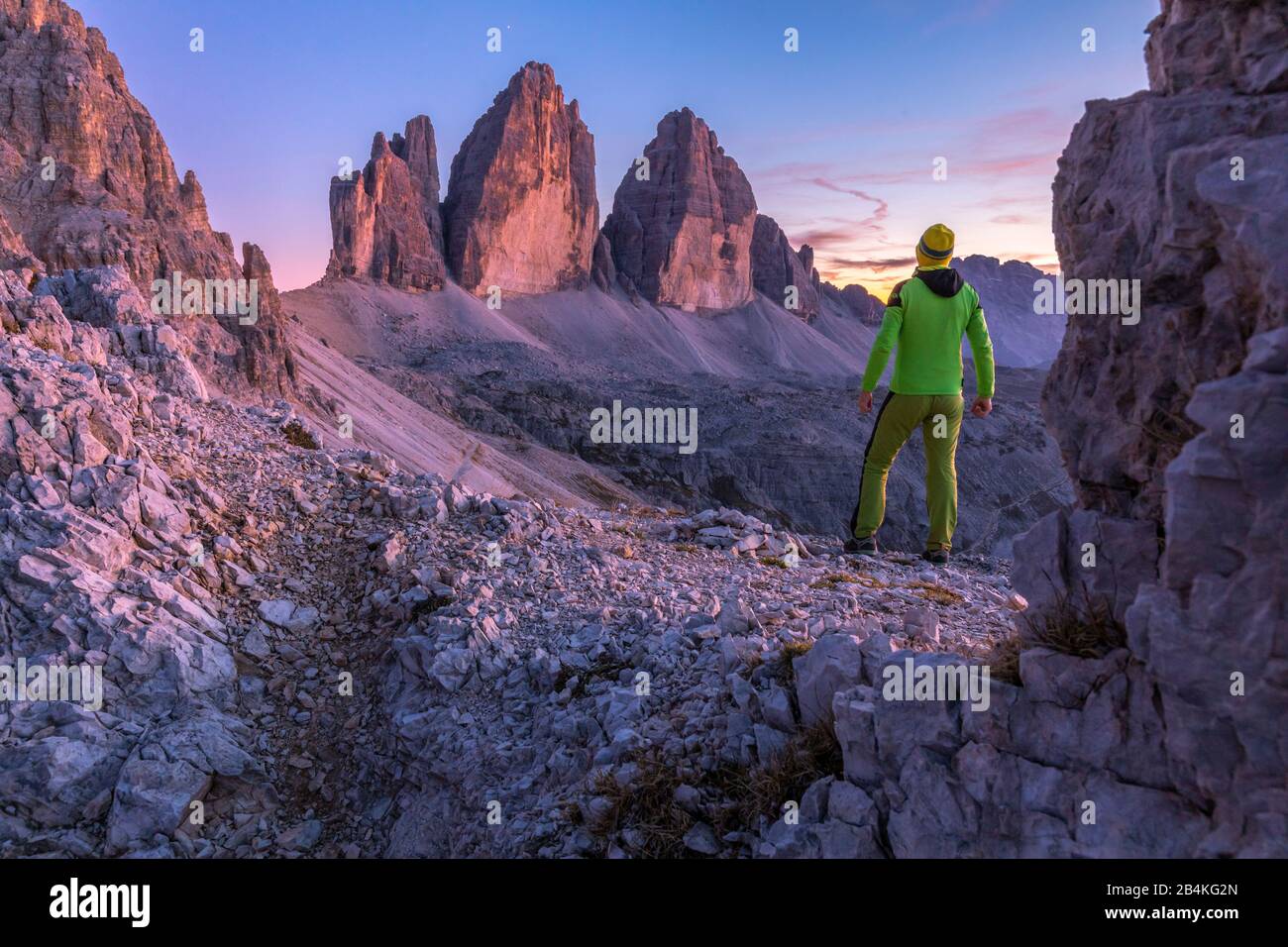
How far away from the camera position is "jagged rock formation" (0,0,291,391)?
804 inches

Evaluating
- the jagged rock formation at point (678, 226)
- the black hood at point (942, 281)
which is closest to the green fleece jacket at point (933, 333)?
the black hood at point (942, 281)

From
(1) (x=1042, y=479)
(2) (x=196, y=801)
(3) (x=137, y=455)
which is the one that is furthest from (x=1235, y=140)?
(1) (x=1042, y=479)

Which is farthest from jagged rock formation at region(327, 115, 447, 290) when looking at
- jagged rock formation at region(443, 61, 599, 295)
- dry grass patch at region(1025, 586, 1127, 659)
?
dry grass patch at region(1025, 586, 1127, 659)

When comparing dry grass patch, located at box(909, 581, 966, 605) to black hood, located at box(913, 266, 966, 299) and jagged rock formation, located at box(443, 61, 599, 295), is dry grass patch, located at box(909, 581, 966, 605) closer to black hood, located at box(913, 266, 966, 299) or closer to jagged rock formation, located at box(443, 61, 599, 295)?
black hood, located at box(913, 266, 966, 299)

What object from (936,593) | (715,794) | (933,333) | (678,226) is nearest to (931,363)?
(933,333)

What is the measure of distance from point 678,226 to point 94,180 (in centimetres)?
10825

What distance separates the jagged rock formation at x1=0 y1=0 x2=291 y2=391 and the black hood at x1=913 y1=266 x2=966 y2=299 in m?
14.2

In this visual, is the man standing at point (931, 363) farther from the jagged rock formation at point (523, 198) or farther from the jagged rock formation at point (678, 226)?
the jagged rock formation at point (678, 226)

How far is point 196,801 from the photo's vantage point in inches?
221

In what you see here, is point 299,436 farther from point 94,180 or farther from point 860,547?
point 94,180

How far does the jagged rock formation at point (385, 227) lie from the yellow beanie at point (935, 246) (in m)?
93.7

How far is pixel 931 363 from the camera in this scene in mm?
9109

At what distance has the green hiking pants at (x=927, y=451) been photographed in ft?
30.7
